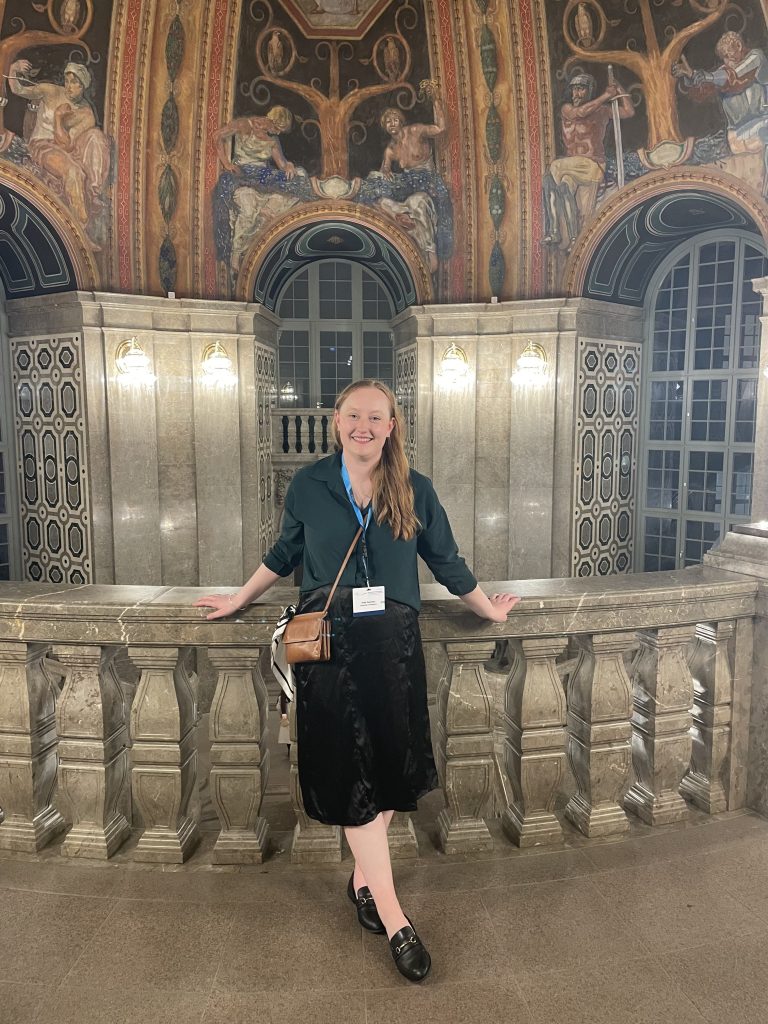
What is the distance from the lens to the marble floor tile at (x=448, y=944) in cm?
244

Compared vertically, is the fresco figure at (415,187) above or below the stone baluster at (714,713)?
above

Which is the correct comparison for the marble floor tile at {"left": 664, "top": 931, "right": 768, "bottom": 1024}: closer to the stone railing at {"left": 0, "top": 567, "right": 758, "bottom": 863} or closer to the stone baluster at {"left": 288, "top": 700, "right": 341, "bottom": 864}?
the stone railing at {"left": 0, "top": 567, "right": 758, "bottom": 863}

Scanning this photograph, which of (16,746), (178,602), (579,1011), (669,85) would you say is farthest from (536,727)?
(669,85)

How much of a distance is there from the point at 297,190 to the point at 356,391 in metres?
9.88

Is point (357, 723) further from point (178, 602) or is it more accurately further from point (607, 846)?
point (607, 846)

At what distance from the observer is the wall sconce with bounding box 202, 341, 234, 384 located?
37.8 feet

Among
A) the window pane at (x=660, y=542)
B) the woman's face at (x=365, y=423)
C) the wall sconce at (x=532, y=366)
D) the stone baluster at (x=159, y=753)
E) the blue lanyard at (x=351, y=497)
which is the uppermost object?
the wall sconce at (x=532, y=366)

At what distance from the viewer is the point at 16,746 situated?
3021mm

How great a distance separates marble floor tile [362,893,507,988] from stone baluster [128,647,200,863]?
0.93 m

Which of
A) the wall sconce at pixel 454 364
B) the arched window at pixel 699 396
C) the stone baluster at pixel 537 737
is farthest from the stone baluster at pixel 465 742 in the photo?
the arched window at pixel 699 396

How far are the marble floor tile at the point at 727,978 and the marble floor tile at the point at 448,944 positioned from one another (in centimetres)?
60

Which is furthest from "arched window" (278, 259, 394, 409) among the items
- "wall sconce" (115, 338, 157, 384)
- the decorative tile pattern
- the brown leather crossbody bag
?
the brown leather crossbody bag

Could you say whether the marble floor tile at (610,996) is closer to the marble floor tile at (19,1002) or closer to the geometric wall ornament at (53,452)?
the marble floor tile at (19,1002)

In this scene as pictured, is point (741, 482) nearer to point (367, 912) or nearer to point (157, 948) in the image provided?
point (367, 912)
